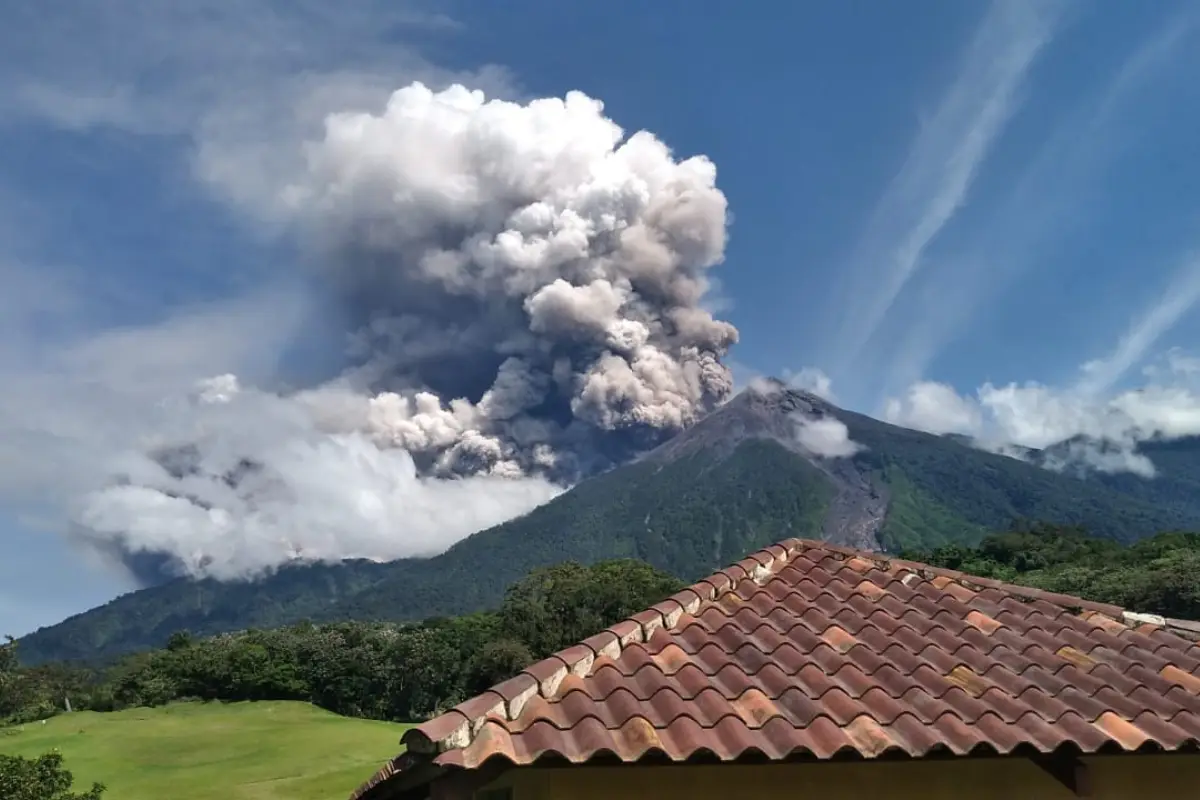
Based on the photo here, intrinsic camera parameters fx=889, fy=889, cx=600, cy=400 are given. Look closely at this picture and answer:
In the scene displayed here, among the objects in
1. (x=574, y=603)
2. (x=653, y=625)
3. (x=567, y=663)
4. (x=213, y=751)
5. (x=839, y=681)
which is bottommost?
(x=213, y=751)

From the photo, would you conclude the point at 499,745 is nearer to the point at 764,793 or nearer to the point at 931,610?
the point at 764,793

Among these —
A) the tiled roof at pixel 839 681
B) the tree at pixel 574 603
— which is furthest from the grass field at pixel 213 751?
the tiled roof at pixel 839 681

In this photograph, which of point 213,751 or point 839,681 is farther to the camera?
point 213,751

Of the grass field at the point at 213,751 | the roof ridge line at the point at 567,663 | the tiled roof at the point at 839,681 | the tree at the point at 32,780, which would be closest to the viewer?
the roof ridge line at the point at 567,663

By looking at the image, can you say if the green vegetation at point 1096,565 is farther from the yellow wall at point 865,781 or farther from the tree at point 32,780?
the tree at point 32,780

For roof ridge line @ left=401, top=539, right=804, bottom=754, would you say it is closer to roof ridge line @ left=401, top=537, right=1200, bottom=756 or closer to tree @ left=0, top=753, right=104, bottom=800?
roof ridge line @ left=401, top=537, right=1200, bottom=756

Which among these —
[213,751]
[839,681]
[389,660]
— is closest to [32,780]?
[839,681]

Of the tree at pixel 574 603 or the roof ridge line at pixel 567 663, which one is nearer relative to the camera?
the roof ridge line at pixel 567 663

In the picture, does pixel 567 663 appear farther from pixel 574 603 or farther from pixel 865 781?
pixel 574 603

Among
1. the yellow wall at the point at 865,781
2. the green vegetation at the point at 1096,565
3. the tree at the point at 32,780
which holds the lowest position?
the yellow wall at the point at 865,781
